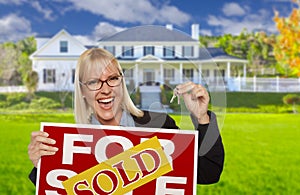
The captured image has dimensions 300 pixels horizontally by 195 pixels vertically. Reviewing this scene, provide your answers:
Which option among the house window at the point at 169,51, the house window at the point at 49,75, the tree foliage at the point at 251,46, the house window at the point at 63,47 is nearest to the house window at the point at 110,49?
the house window at the point at 169,51

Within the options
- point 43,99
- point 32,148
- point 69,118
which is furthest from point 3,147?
point 32,148

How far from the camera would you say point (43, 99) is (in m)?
8.84

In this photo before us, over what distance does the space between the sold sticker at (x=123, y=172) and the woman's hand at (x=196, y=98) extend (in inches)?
4.0

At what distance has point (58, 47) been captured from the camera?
8.97m

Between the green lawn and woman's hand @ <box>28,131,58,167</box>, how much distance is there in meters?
2.53

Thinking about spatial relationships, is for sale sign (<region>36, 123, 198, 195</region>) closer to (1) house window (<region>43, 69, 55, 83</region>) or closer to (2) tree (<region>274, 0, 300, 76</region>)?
(2) tree (<region>274, 0, 300, 76</region>)

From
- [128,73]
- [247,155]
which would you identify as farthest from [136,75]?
[247,155]

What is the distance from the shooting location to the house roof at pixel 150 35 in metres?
1.01

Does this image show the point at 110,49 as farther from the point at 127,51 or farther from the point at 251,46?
the point at 251,46

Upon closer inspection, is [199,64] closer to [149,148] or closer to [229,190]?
[149,148]

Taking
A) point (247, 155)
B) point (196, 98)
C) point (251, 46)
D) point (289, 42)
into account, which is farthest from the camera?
point (251, 46)

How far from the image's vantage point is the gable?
8.91m

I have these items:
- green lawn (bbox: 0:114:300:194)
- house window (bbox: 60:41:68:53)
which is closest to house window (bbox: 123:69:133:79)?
green lawn (bbox: 0:114:300:194)

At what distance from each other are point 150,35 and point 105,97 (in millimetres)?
156
